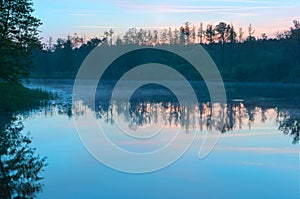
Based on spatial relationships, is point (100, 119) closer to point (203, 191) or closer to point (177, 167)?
point (177, 167)

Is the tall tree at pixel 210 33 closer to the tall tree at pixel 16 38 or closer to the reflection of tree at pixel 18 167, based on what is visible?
the tall tree at pixel 16 38

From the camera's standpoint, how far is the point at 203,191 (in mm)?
7672

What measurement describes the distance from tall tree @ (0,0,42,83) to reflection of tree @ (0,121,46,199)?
18.2ft

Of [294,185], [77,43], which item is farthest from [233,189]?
[77,43]

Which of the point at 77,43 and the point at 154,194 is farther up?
the point at 77,43

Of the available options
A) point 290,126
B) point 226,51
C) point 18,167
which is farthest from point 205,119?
point 226,51

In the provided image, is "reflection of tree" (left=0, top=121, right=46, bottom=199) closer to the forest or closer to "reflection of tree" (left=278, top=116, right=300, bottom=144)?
"reflection of tree" (left=278, top=116, right=300, bottom=144)

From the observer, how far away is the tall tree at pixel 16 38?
18281 millimetres

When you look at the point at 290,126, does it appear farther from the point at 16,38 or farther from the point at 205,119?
the point at 16,38

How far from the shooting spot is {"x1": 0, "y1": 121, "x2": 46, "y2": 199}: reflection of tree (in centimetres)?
753

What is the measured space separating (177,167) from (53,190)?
2850 millimetres

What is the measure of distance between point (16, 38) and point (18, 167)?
11134 millimetres

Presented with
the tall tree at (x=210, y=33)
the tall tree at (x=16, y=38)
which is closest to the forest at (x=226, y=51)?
the tall tree at (x=210, y=33)

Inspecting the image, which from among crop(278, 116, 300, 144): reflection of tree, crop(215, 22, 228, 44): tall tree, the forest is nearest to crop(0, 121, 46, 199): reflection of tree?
crop(278, 116, 300, 144): reflection of tree
